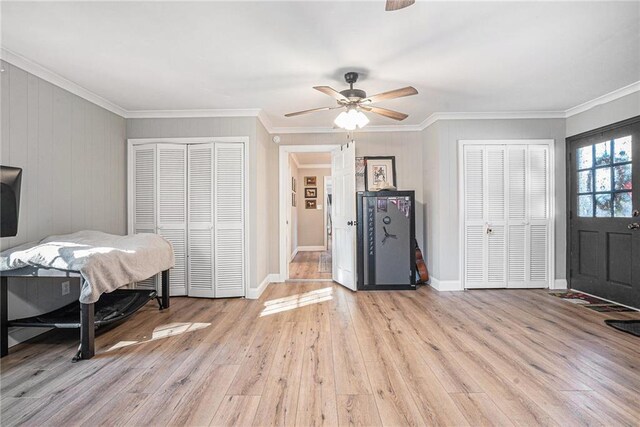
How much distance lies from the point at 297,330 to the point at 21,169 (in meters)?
2.64

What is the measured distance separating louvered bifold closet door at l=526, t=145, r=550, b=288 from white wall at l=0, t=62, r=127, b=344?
5331 millimetres

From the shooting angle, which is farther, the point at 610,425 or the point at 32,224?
the point at 32,224

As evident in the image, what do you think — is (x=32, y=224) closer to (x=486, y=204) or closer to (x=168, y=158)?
(x=168, y=158)

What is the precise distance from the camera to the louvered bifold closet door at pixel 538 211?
419 centimetres

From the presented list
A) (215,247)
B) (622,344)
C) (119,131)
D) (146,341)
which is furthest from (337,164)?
(622,344)

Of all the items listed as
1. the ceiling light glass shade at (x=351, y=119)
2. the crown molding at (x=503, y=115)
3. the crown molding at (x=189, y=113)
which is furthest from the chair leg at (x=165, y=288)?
the crown molding at (x=503, y=115)

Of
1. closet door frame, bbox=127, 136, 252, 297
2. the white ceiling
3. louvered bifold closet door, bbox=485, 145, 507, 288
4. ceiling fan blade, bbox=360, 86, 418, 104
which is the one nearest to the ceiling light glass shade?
ceiling fan blade, bbox=360, 86, 418, 104

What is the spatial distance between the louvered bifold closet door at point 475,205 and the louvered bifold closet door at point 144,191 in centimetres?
408

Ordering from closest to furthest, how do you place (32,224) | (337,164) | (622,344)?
(622,344), (32,224), (337,164)

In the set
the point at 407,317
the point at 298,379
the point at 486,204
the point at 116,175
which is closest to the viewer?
the point at 298,379

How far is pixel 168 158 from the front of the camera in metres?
3.96

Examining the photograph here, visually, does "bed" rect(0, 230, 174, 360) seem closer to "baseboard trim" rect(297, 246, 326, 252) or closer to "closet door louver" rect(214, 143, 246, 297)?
"closet door louver" rect(214, 143, 246, 297)

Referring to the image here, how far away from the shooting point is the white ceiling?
2.02 m

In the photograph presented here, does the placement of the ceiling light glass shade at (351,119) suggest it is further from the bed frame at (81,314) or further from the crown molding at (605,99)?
the crown molding at (605,99)
